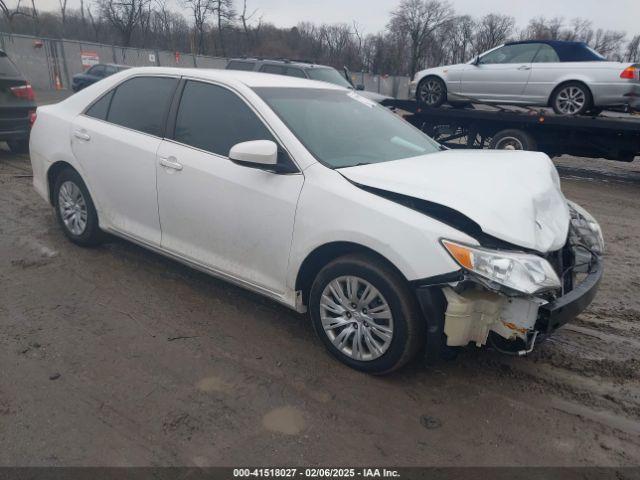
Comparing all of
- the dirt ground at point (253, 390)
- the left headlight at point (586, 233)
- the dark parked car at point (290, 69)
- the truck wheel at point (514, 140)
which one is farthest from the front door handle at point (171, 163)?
the dark parked car at point (290, 69)

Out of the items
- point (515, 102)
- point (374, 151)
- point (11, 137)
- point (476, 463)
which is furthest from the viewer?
point (515, 102)

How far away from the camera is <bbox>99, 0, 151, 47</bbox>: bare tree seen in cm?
4125

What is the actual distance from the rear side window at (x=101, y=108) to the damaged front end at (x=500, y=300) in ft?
10.7

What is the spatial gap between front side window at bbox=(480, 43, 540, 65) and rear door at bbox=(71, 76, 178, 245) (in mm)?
8093

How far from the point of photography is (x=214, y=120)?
370 centimetres

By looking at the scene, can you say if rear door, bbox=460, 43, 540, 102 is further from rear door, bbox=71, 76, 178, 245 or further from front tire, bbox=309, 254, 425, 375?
front tire, bbox=309, 254, 425, 375

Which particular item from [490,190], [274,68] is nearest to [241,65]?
[274,68]

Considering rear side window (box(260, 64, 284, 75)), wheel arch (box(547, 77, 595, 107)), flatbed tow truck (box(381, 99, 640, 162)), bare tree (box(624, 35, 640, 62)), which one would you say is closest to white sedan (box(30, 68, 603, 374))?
flatbed tow truck (box(381, 99, 640, 162))

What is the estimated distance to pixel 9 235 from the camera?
5.14 metres

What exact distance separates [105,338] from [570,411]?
2912 mm

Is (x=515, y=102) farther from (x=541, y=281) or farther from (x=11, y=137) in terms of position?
(x=11, y=137)

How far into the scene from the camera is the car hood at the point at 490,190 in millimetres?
2725

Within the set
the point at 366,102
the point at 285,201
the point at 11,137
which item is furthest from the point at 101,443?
the point at 11,137

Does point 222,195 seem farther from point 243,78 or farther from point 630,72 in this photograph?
point 630,72
